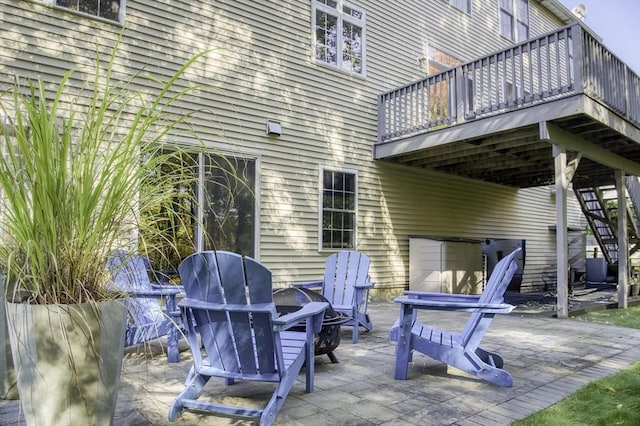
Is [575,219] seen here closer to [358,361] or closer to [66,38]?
[358,361]

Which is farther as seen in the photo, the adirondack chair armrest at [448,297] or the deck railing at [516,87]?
the deck railing at [516,87]

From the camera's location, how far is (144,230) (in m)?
1.92

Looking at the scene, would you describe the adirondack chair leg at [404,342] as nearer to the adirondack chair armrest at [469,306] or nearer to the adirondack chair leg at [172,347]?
the adirondack chair armrest at [469,306]

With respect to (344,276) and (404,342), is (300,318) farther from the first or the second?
(344,276)

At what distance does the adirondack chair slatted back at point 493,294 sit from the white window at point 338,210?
438 centimetres

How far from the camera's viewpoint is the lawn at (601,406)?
238cm

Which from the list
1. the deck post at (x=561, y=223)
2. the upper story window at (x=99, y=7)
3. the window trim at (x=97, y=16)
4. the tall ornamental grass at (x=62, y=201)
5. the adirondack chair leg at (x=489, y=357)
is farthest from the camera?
the deck post at (x=561, y=223)

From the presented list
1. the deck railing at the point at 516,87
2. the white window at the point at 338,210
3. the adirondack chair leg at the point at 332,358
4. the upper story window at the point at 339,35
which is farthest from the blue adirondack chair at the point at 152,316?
the upper story window at the point at 339,35

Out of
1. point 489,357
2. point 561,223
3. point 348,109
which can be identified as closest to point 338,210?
point 348,109

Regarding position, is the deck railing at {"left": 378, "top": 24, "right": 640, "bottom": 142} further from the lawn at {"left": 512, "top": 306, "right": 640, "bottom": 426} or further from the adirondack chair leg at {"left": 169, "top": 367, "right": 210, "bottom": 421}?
the adirondack chair leg at {"left": 169, "top": 367, "right": 210, "bottom": 421}

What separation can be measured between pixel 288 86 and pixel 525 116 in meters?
3.61

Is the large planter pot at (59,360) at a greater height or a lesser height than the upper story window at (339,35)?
lesser

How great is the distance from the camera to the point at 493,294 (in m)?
3.18

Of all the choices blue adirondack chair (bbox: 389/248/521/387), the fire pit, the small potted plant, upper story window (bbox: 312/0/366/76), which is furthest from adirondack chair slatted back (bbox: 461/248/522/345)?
upper story window (bbox: 312/0/366/76)
